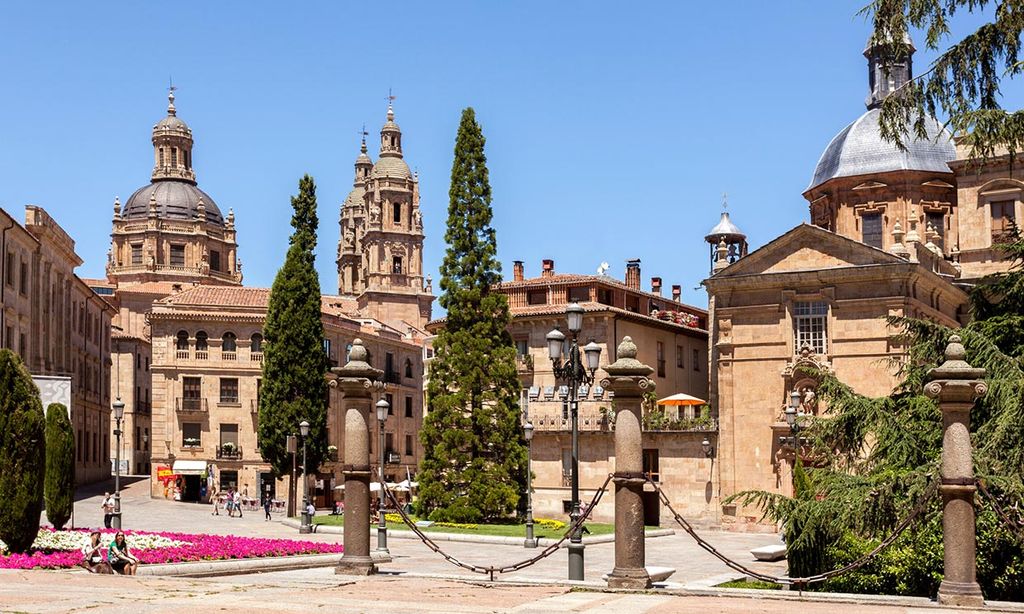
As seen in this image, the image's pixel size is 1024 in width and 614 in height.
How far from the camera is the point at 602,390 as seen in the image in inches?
2096

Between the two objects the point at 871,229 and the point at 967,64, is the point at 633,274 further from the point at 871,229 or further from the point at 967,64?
the point at 967,64

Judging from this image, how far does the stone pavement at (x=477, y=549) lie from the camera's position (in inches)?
1025

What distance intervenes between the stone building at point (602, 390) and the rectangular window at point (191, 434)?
1669cm

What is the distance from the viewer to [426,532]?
40.4m

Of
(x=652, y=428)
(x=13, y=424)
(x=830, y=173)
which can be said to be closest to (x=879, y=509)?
(x=13, y=424)

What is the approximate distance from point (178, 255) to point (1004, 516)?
309ft

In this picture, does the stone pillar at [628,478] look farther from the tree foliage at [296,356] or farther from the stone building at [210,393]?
the stone building at [210,393]

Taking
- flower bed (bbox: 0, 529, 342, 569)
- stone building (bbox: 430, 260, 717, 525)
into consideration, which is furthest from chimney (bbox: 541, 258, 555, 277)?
flower bed (bbox: 0, 529, 342, 569)

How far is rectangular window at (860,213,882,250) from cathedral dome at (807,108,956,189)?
1.86 metres

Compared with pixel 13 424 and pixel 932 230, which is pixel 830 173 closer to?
pixel 932 230

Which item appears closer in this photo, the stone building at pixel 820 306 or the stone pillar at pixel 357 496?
the stone pillar at pixel 357 496

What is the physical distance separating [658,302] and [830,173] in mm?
13305

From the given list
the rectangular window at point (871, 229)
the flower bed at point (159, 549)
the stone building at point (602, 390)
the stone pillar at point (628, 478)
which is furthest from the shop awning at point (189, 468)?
the stone pillar at point (628, 478)

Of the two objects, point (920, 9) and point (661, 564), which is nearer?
point (920, 9)
